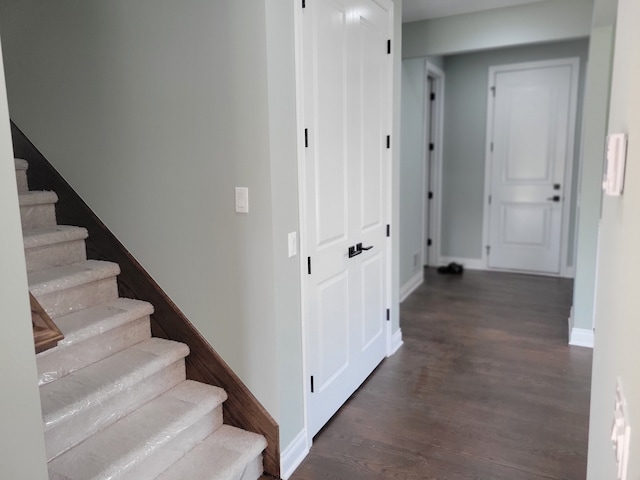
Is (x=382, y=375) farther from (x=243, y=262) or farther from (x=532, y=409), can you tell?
(x=243, y=262)

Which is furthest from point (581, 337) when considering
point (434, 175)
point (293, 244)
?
point (434, 175)

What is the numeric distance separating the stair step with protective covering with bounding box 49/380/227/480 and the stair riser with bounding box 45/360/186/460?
3 cm

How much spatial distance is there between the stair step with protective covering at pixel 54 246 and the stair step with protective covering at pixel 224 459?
118cm

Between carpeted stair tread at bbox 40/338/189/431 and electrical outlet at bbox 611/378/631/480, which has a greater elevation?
electrical outlet at bbox 611/378/631/480

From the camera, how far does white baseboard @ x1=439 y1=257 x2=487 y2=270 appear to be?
19.5 ft

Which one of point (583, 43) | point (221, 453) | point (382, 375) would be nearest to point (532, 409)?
point (382, 375)

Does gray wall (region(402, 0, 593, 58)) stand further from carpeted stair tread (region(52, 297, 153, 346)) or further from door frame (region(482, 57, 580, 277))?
carpeted stair tread (region(52, 297, 153, 346))

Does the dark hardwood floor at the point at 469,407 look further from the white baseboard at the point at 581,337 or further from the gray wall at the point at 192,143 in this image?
the gray wall at the point at 192,143

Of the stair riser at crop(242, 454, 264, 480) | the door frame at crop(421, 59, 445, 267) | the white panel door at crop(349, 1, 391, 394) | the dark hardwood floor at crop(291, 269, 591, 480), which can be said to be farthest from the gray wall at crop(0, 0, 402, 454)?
the door frame at crop(421, 59, 445, 267)

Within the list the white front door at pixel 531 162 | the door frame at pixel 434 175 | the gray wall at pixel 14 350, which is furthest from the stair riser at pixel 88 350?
the white front door at pixel 531 162

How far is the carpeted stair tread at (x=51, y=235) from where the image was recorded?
7.49ft

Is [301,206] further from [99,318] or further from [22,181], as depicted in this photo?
[22,181]

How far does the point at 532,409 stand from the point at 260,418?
156 cm

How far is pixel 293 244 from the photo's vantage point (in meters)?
2.15
